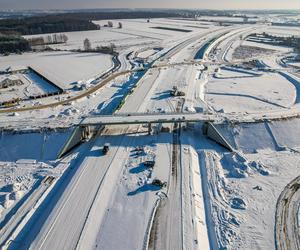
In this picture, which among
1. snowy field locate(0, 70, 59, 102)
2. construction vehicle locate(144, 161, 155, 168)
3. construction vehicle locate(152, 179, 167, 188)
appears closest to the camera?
construction vehicle locate(152, 179, 167, 188)

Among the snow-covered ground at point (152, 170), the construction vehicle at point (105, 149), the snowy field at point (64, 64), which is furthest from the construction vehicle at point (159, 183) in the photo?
the snowy field at point (64, 64)

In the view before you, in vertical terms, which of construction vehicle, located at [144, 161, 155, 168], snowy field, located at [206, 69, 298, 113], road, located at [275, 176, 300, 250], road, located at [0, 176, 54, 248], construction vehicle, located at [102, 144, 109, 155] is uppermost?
snowy field, located at [206, 69, 298, 113]

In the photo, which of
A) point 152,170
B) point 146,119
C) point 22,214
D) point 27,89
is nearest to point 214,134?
point 146,119

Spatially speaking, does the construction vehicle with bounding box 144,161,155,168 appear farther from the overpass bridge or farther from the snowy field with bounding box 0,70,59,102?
the snowy field with bounding box 0,70,59,102

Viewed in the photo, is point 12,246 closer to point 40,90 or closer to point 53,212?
point 53,212

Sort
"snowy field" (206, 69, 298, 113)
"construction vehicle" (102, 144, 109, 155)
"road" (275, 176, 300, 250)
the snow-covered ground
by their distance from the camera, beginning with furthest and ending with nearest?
"snowy field" (206, 69, 298, 113) < "construction vehicle" (102, 144, 109, 155) < the snow-covered ground < "road" (275, 176, 300, 250)

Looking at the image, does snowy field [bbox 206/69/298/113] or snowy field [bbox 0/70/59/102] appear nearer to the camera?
snowy field [bbox 206/69/298/113]

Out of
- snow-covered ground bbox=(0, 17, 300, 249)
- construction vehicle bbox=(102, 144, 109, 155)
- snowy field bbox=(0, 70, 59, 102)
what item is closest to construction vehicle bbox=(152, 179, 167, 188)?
snow-covered ground bbox=(0, 17, 300, 249)

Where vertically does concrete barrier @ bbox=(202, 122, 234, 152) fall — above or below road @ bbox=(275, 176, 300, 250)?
above

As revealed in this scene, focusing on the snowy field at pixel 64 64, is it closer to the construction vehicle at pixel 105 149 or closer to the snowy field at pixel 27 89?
the snowy field at pixel 27 89
